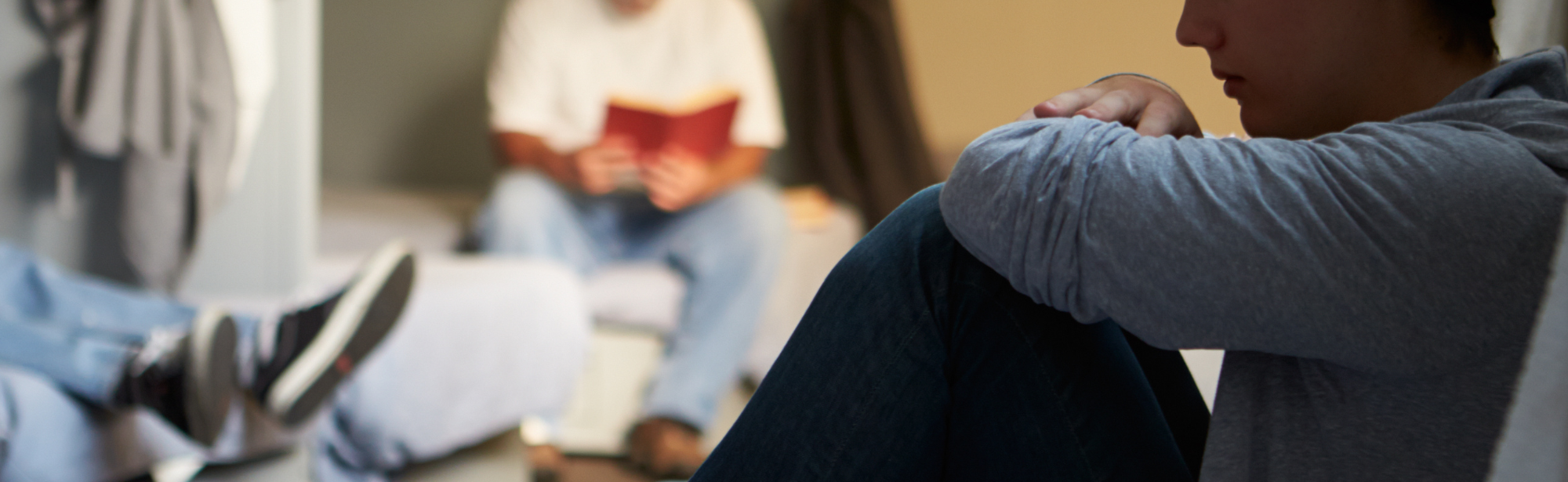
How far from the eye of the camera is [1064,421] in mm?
461

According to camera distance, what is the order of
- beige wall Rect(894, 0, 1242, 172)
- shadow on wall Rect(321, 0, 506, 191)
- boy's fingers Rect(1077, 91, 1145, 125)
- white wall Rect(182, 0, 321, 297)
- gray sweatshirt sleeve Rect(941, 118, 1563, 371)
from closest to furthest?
1. gray sweatshirt sleeve Rect(941, 118, 1563, 371)
2. boy's fingers Rect(1077, 91, 1145, 125)
3. white wall Rect(182, 0, 321, 297)
4. beige wall Rect(894, 0, 1242, 172)
5. shadow on wall Rect(321, 0, 506, 191)

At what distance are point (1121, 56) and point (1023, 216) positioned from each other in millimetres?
1399

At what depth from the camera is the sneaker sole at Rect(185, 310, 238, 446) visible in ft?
3.06

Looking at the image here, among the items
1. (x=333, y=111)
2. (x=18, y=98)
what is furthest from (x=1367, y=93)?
(x=333, y=111)

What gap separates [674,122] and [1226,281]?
1163 millimetres

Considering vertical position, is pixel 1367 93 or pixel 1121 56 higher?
Result: pixel 1367 93

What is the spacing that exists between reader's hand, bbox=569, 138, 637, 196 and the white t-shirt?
0.08 metres

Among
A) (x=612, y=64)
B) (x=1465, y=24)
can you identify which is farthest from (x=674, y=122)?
(x=1465, y=24)

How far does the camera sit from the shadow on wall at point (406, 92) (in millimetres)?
2158

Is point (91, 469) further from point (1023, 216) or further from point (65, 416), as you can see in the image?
point (1023, 216)

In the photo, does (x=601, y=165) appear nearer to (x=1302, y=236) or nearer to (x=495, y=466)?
(x=495, y=466)

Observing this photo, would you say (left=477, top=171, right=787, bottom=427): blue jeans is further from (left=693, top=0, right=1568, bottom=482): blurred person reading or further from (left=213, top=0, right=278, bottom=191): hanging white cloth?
(left=693, top=0, right=1568, bottom=482): blurred person reading

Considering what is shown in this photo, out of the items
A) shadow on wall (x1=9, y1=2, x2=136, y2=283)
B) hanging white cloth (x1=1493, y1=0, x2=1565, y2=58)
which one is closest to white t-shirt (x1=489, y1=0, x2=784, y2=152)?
shadow on wall (x1=9, y1=2, x2=136, y2=283)

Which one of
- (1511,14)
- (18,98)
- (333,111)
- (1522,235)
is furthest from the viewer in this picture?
(333,111)
